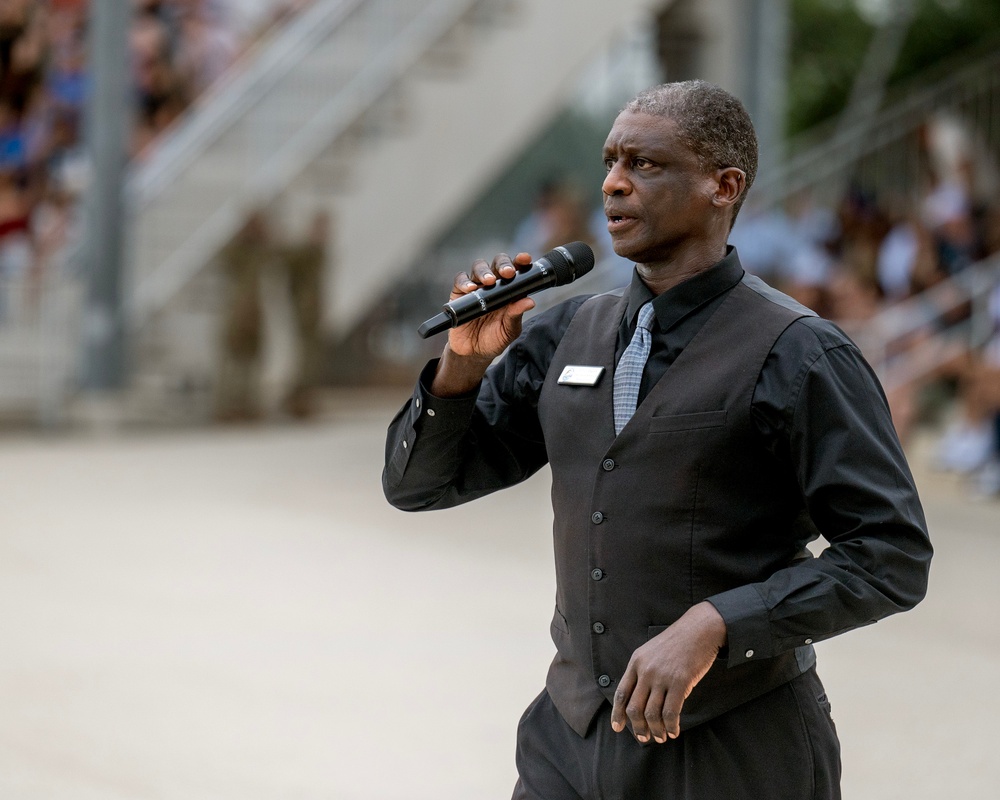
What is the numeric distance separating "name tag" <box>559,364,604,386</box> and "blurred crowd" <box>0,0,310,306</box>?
12.5m

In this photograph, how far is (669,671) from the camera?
2.11 m

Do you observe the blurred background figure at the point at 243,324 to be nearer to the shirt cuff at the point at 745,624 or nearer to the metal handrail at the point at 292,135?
the metal handrail at the point at 292,135

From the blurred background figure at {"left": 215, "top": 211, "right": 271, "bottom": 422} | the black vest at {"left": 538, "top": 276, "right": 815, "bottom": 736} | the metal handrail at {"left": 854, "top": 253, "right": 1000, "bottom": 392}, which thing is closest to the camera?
the black vest at {"left": 538, "top": 276, "right": 815, "bottom": 736}

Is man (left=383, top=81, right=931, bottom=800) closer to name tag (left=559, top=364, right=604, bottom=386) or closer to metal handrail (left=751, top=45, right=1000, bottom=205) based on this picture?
→ name tag (left=559, top=364, right=604, bottom=386)

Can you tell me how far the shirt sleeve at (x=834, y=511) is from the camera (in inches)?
83.7

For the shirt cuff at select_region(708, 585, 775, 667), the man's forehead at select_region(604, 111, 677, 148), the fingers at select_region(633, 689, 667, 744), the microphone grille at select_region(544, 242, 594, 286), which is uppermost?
the man's forehead at select_region(604, 111, 677, 148)

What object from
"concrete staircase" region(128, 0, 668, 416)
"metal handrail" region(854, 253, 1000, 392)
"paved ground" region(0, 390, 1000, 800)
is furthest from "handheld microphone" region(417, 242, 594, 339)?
"concrete staircase" region(128, 0, 668, 416)

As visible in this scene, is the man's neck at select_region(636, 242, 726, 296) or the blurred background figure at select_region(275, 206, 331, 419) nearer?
the man's neck at select_region(636, 242, 726, 296)

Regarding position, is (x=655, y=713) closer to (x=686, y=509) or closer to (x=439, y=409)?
(x=686, y=509)

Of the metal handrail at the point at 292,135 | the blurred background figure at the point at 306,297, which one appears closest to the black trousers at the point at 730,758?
the blurred background figure at the point at 306,297

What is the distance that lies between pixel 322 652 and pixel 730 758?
12.8ft

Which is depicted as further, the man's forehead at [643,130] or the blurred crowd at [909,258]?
the blurred crowd at [909,258]

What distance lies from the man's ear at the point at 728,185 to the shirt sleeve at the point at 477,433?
0.40 meters

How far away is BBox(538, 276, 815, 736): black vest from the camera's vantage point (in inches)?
88.6
